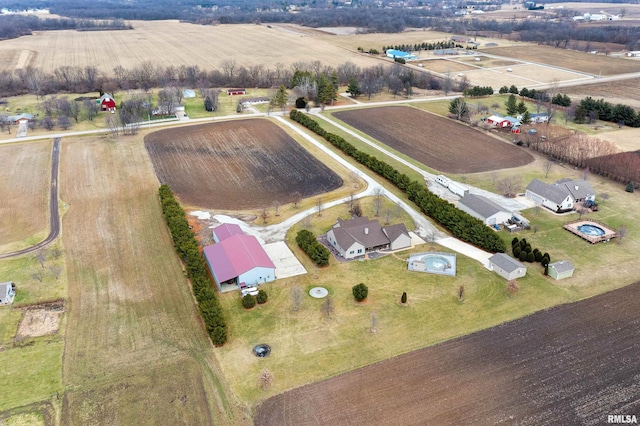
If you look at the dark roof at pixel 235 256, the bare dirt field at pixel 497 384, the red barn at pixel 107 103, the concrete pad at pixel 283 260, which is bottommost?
the bare dirt field at pixel 497 384

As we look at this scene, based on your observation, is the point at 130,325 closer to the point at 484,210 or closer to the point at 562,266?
the point at 484,210

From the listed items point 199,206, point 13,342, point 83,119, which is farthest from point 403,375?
point 83,119

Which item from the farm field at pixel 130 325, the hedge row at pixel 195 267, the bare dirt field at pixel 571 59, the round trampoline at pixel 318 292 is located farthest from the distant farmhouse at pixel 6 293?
the bare dirt field at pixel 571 59

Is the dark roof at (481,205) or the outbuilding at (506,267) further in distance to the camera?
the dark roof at (481,205)

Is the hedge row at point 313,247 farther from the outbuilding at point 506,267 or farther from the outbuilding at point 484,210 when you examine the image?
the outbuilding at point 484,210

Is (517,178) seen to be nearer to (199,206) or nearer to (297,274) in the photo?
(297,274)

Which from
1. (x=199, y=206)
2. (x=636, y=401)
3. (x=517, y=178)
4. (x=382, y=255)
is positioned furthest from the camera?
(x=517, y=178)

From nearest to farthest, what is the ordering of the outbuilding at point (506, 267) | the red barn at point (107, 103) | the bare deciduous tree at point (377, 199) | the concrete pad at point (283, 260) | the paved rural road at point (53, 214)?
the outbuilding at point (506, 267), the concrete pad at point (283, 260), the paved rural road at point (53, 214), the bare deciduous tree at point (377, 199), the red barn at point (107, 103)

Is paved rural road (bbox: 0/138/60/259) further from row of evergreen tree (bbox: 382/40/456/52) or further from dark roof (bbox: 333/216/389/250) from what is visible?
row of evergreen tree (bbox: 382/40/456/52)
